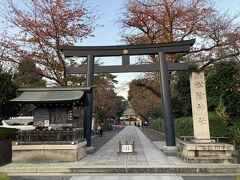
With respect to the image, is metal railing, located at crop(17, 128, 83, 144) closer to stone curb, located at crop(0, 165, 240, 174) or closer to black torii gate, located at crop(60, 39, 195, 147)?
stone curb, located at crop(0, 165, 240, 174)

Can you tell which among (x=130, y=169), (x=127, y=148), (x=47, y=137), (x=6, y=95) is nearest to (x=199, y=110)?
(x=130, y=169)

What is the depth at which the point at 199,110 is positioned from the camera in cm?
1505

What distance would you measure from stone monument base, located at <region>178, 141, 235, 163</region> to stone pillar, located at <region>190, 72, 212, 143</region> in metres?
0.76

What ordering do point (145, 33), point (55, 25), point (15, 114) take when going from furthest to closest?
point (145, 33) < point (55, 25) < point (15, 114)

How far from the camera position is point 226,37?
23.6 m

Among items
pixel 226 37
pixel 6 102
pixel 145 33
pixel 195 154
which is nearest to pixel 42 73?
pixel 6 102

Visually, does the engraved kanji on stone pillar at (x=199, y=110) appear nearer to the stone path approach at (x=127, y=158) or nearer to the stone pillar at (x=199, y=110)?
the stone pillar at (x=199, y=110)

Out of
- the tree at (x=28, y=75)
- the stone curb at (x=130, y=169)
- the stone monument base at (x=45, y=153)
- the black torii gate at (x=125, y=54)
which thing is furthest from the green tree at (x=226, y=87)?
the tree at (x=28, y=75)

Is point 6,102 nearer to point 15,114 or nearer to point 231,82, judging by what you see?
point 15,114

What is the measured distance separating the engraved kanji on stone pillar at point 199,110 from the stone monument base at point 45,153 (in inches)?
246

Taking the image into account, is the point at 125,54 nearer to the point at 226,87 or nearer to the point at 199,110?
the point at 199,110

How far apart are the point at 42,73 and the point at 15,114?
3.99 metres

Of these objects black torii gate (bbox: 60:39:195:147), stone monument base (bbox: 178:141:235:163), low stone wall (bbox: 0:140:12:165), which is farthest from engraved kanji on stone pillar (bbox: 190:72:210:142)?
low stone wall (bbox: 0:140:12:165)

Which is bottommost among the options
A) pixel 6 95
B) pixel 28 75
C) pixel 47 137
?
pixel 47 137
